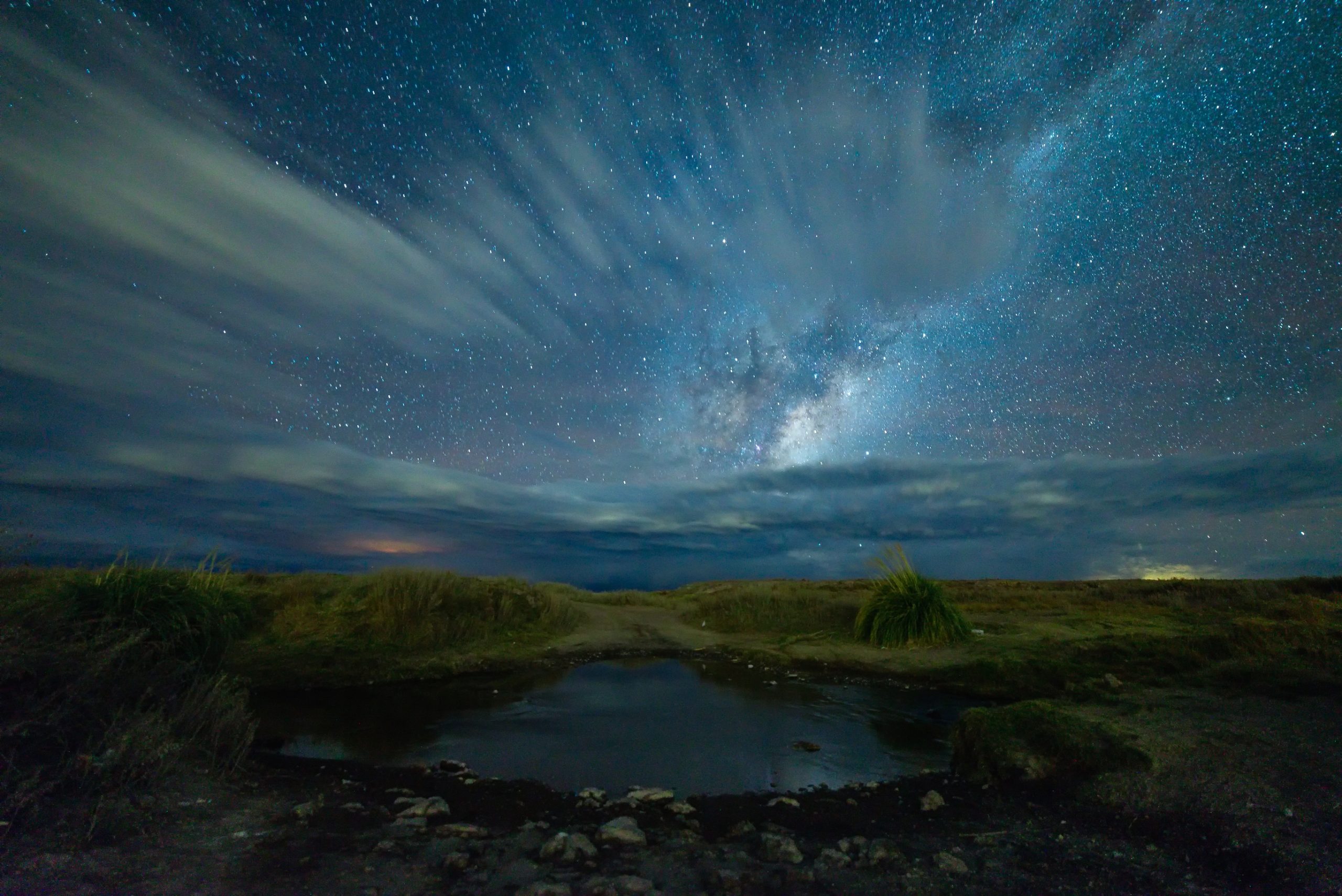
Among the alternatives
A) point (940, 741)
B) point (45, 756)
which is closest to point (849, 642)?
point (940, 741)

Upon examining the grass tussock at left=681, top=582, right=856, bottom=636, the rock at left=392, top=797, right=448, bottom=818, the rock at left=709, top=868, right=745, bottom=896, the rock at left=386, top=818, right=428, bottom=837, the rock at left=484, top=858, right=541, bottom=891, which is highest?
the grass tussock at left=681, top=582, right=856, bottom=636

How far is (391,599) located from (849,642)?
12.4 m

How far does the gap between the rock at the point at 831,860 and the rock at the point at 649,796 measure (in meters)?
1.96

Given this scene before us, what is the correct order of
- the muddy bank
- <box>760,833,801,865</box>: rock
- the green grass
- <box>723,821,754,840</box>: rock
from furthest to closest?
the green grass, <box>723,821,754,840</box>: rock, <box>760,833,801,865</box>: rock, the muddy bank

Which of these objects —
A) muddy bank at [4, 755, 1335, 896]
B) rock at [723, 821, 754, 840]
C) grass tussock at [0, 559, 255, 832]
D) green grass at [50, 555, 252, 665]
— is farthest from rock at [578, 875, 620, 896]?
green grass at [50, 555, 252, 665]

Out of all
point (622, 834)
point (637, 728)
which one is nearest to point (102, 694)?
point (622, 834)

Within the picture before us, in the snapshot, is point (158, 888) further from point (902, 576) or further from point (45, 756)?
point (902, 576)

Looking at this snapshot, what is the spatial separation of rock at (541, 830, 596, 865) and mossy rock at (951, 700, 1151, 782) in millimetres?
4724

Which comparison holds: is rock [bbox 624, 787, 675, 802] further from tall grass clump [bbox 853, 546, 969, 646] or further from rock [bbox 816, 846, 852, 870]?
tall grass clump [bbox 853, 546, 969, 646]

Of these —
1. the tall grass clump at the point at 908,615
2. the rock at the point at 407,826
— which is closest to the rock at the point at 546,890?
the rock at the point at 407,826

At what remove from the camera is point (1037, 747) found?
22.3 feet

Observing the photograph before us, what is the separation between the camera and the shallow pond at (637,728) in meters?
7.30

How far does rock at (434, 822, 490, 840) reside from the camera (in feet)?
16.0

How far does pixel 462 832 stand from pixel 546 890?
1456mm
